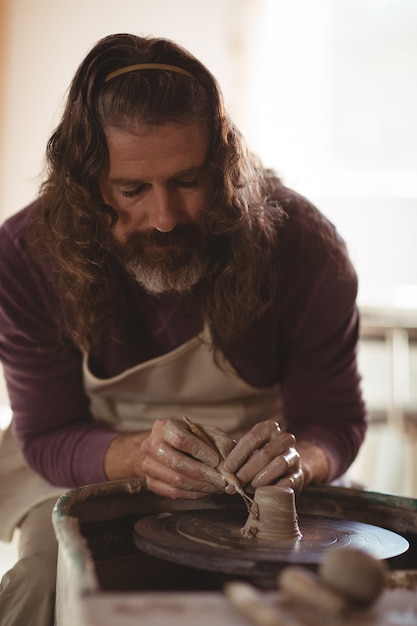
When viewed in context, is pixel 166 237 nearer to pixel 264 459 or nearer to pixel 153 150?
pixel 153 150

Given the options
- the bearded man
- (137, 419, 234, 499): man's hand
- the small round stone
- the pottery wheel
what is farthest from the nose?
the small round stone

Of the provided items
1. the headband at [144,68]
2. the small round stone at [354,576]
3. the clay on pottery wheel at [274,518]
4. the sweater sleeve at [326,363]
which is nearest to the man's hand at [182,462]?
the clay on pottery wheel at [274,518]

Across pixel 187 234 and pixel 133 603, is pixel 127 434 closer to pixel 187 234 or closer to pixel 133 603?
pixel 187 234

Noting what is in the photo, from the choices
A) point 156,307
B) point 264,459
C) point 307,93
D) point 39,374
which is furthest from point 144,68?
point 307,93

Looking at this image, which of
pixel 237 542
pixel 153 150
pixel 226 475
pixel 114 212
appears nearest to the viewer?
pixel 237 542

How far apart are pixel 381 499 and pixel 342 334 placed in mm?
493

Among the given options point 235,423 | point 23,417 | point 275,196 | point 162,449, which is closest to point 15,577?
point 162,449

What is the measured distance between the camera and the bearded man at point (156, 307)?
5.48 feet

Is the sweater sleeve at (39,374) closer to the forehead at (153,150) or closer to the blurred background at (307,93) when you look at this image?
the forehead at (153,150)

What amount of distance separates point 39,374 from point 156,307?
1.00 ft

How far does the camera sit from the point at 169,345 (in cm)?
193

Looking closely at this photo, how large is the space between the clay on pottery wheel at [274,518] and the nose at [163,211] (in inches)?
22.8

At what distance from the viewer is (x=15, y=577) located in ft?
5.05

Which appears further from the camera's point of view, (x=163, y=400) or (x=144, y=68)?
(x=163, y=400)
